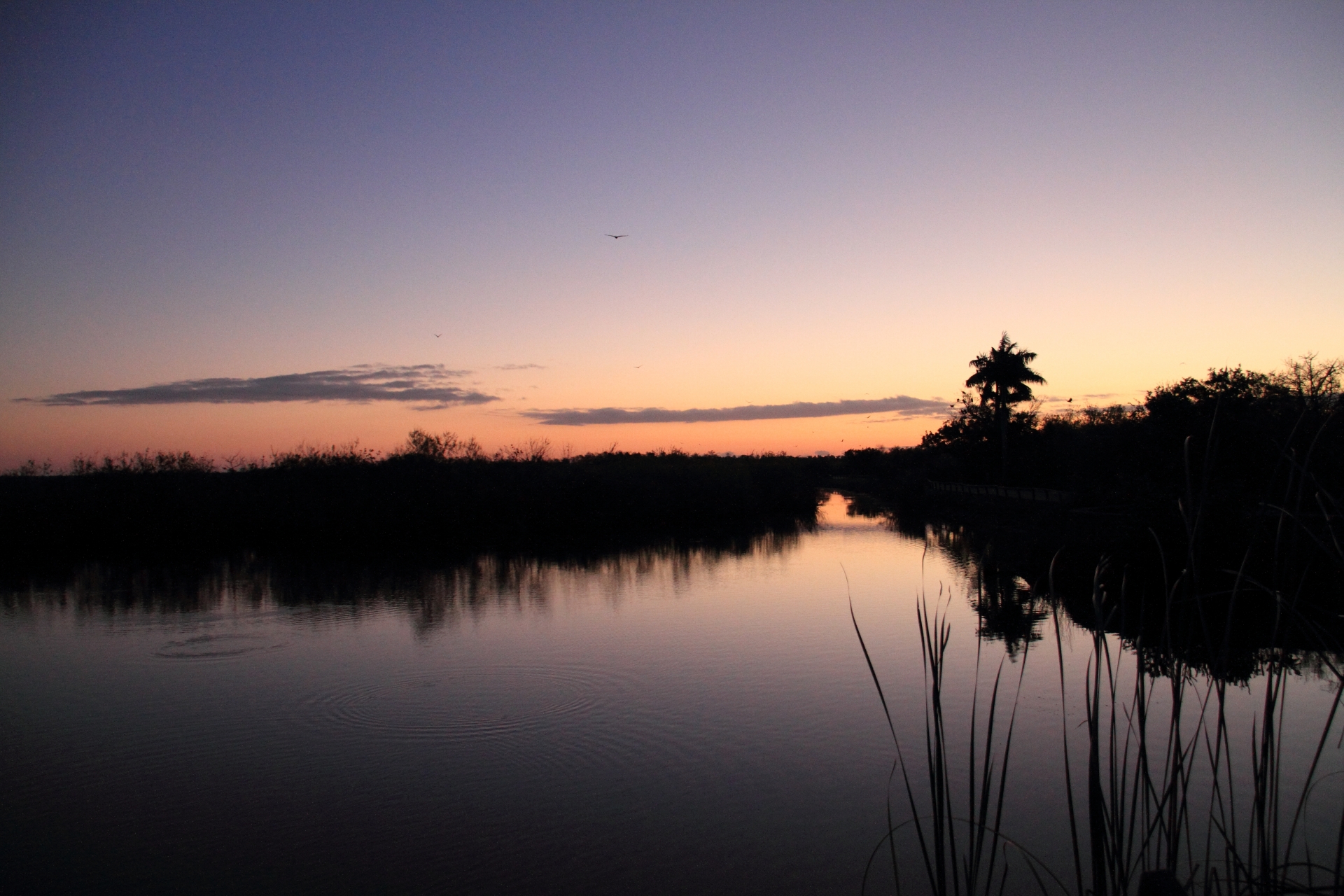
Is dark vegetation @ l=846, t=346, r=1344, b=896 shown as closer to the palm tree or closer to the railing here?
the railing

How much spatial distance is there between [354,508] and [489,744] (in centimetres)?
1875

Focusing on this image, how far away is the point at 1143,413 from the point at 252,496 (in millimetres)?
24932

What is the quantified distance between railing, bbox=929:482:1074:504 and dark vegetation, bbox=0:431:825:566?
8.62 m

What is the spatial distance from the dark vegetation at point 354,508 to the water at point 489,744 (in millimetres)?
9699

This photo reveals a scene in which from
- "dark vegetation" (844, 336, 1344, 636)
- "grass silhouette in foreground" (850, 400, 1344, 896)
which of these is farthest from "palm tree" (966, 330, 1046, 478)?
"grass silhouette in foreground" (850, 400, 1344, 896)

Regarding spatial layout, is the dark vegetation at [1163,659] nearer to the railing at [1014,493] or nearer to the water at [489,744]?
the water at [489,744]

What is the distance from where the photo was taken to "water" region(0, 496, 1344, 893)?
4.87m

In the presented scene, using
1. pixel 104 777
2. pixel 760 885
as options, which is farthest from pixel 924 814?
pixel 104 777

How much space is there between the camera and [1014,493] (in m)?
32.8

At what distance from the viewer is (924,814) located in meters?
5.35

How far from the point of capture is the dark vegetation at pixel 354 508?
71.2 feet

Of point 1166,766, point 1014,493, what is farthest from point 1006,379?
point 1166,766

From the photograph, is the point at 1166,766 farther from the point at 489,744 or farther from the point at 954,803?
the point at 489,744

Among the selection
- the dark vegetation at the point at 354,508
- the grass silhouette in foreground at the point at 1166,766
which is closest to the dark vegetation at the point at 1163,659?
the grass silhouette in foreground at the point at 1166,766
